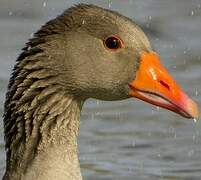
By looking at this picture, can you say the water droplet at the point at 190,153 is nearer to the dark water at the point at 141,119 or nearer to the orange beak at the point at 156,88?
the dark water at the point at 141,119

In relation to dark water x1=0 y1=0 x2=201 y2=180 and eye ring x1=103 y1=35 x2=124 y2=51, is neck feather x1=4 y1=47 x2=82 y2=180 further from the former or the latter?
dark water x1=0 y1=0 x2=201 y2=180

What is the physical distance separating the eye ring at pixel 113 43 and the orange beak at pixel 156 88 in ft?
0.82

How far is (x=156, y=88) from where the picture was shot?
11.0 meters

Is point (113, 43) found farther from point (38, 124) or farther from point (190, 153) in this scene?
point (190, 153)

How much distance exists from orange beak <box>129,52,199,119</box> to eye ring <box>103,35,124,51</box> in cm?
25

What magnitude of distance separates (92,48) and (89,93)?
17.6 inches

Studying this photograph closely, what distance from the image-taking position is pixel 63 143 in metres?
11.1

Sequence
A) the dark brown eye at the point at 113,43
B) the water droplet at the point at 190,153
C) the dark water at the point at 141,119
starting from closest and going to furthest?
the dark brown eye at the point at 113,43 < the dark water at the point at 141,119 < the water droplet at the point at 190,153

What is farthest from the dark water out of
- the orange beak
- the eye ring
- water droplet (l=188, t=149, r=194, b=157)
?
the eye ring

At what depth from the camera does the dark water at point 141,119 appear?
49.5 feet

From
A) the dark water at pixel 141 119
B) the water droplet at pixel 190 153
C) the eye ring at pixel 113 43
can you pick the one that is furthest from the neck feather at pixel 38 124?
the water droplet at pixel 190 153

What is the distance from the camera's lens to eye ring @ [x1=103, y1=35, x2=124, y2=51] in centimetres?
1087

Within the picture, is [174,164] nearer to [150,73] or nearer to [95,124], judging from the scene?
[95,124]

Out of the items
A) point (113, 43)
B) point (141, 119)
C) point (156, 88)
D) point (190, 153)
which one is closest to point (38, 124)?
point (113, 43)
